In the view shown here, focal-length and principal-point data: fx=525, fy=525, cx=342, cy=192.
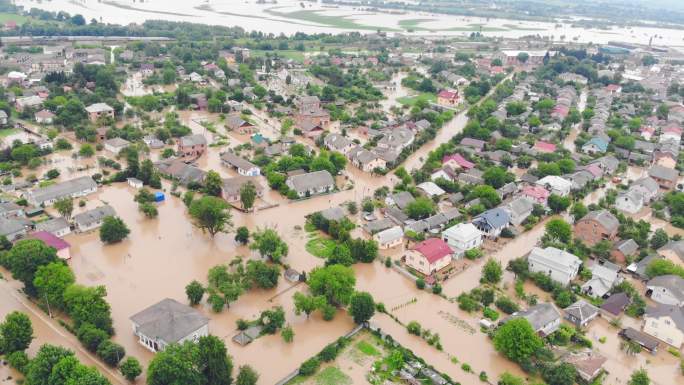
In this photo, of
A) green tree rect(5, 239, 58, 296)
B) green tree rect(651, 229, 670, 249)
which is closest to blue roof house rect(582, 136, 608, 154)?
green tree rect(651, 229, 670, 249)

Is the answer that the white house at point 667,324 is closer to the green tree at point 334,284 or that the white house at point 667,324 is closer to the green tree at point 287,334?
the green tree at point 334,284

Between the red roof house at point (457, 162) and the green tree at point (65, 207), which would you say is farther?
the red roof house at point (457, 162)

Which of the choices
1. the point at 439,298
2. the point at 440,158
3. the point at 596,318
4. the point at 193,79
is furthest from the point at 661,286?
the point at 193,79

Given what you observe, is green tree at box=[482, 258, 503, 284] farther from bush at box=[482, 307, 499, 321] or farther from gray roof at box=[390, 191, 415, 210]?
gray roof at box=[390, 191, 415, 210]

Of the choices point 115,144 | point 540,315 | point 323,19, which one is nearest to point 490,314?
point 540,315

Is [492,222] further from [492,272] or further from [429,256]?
[429,256]

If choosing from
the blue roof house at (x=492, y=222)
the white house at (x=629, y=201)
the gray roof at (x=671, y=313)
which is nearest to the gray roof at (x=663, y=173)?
the white house at (x=629, y=201)
